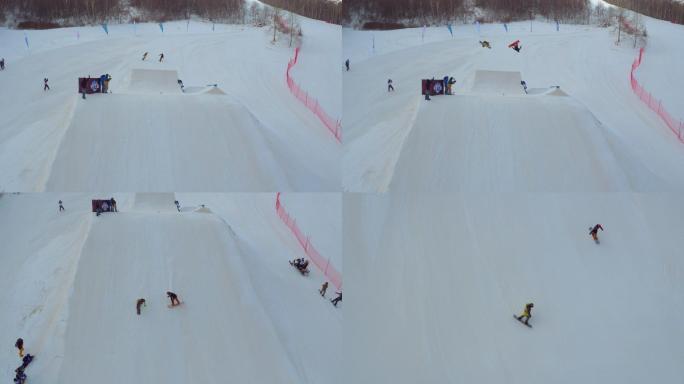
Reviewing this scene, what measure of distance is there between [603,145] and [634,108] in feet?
12.1

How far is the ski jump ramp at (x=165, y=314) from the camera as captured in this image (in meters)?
7.61

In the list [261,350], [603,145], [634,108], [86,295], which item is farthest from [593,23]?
[86,295]

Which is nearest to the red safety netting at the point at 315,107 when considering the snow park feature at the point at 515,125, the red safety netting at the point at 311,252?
the snow park feature at the point at 515,125

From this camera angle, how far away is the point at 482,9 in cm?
1816

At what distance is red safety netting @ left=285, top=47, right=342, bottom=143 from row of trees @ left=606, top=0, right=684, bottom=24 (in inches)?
379

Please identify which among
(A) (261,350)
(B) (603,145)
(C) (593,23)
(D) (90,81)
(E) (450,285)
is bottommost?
(A) (261,350)

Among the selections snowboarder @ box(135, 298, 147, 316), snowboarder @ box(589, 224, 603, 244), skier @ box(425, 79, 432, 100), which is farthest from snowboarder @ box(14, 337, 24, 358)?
snowboarder @ box(589, 224, 603, 244)

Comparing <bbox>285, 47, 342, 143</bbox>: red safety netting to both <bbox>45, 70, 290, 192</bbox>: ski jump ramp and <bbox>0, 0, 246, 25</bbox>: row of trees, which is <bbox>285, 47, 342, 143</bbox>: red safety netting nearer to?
<bbox>45, 70, 290, 192</bbox>: ski jump ramp

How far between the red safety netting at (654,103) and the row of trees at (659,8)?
55.6 inches

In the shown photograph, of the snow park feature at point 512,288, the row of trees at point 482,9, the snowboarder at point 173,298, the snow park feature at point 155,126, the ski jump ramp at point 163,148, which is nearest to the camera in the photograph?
the snow park feature at point 512,288

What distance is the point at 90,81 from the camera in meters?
12.2

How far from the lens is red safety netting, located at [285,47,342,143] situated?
1430 centimetres

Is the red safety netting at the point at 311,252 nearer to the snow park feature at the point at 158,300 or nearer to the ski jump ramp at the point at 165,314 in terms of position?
the snow park feature at the point at 158,300

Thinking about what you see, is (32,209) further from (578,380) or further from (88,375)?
(578,380)
